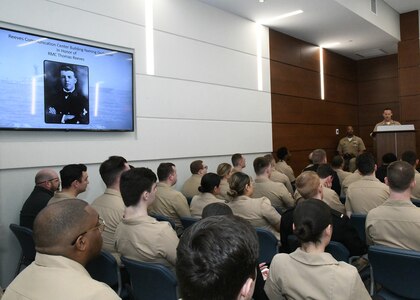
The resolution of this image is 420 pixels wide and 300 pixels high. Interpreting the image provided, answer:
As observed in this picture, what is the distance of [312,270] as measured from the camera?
162 centimetres

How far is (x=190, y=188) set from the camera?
16.0 ft

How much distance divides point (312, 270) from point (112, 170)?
7.47 ft

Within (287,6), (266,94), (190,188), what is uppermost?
(287,6)

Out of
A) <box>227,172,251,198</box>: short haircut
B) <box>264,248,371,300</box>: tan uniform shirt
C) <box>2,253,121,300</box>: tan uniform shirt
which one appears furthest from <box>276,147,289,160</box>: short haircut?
<box>2,253,121,300</box>: tan uniform shirt

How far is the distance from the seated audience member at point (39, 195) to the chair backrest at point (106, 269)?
1.22 m

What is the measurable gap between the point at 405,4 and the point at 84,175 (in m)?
7.58

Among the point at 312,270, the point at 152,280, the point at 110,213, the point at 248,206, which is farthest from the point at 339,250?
the point at 110,213

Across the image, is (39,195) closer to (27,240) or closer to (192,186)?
(27,240)

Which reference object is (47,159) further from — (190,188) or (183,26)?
(183,26)

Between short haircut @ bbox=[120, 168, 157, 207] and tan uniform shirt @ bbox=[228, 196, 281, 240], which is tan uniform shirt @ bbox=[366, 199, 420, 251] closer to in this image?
tan uniform shirt @ bbox=[228, 196, 281, 240]

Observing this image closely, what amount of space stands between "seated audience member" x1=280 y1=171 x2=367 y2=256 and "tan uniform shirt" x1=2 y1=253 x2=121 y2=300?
176 cm

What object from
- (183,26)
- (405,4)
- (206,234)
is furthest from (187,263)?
(405,4)

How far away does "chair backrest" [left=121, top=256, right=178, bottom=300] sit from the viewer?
1.98 metres

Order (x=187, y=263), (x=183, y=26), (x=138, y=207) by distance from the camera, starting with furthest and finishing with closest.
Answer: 1. (x=183, y=26)
2. (x=138, y=207)
3. (x=187, y=263)
